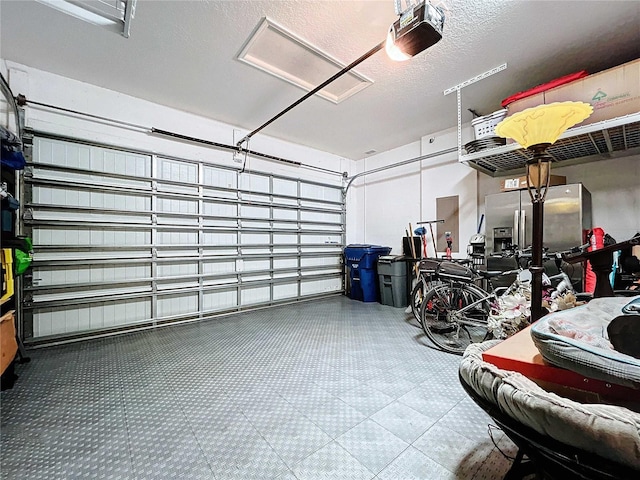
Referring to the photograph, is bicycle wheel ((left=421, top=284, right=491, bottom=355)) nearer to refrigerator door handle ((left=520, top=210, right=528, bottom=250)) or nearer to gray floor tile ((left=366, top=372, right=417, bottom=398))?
gray floor tile ((left=366, top=372, right=417, bottom=398))

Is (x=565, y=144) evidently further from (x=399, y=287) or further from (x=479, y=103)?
(x=399, y=287)

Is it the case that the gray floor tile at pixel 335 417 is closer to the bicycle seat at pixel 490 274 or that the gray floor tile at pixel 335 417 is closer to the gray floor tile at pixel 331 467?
the gray floor tile at pixel 331 467

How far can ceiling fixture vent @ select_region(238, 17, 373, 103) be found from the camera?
2.45 m

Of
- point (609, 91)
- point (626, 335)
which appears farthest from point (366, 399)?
point (609, 91)

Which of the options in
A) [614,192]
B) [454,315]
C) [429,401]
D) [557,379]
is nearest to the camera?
[557,379]

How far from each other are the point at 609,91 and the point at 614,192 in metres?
1.45

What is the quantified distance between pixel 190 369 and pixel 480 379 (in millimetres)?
2363

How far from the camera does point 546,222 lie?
3105 mm

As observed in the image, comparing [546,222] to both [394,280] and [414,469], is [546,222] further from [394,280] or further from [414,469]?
[414,469]

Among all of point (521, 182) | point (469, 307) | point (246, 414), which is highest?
point (521, 182)

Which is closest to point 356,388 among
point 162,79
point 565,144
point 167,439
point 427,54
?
point 167,439

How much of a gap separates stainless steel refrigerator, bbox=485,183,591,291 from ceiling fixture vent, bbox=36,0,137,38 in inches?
168

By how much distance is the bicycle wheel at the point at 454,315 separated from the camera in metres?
2.66

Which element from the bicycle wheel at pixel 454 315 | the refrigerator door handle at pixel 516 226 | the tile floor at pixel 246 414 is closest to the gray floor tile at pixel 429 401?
the tile floor at pixel 246 414
